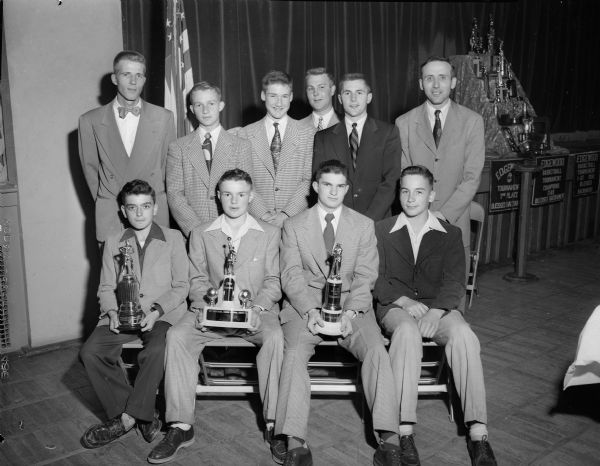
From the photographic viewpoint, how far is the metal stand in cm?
629

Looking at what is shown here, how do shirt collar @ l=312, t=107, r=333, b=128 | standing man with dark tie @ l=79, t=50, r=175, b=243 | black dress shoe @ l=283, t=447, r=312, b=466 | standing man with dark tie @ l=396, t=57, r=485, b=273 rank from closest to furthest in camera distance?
1. black dress shoe @ l=283, t=447, r=312, b=466
2. standing man with dark tie @ l=79, t=50, r=175, b=243
3. standing man with dark tie @ l=396, t=57, r=485, b=273
4. shirt collar @ l=312, t=107, r=333, b=128

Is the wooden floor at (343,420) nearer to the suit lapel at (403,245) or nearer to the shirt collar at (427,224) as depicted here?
the suit lapel at (403,245)

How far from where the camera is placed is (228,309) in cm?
322

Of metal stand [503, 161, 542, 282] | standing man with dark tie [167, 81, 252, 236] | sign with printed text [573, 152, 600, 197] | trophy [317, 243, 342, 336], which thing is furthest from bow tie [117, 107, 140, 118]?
sign with printed text [573, 152, 600, 197]

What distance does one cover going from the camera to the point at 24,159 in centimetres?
438

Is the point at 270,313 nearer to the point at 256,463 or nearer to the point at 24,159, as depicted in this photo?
the point at 256,463

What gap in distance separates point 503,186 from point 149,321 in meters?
4.48

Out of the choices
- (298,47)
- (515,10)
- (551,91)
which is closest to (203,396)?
(298,47)

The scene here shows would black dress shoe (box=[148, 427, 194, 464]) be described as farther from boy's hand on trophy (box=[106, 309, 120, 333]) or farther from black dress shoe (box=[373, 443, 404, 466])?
black dress shoe (box=[373, 443, 404, 466])

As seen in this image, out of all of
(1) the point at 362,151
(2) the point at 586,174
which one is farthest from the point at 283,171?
(2) the point at 586,174

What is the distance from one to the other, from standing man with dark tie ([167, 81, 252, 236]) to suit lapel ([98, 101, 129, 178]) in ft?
0.96

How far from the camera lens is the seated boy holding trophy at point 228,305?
10.6 ft

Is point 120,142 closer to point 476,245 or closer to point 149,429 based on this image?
point 149,429

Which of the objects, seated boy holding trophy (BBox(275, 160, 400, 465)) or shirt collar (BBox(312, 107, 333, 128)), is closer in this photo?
seated boy holding trophy (BBox(275, 160, 400, 465))
